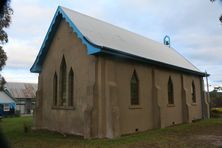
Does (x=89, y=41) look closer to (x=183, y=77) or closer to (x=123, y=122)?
(x=123, y=122)

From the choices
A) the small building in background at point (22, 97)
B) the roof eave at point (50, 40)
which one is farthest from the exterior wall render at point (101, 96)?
the small building in background at point (22, 97)

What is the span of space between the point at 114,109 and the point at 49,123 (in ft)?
20.7

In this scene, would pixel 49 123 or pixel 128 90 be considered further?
pixel 49 123

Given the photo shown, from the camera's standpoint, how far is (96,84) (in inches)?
534

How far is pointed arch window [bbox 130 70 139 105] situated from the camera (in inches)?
627

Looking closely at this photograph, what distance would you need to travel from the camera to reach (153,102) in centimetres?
1747

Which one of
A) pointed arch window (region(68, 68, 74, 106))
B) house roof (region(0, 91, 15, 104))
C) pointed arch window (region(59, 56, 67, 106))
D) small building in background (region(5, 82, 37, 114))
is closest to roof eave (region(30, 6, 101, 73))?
pointed arch window (region(59, 56, 67, 106))

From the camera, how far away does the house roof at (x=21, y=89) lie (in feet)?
160

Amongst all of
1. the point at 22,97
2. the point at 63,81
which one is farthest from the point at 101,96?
the point at 22,97

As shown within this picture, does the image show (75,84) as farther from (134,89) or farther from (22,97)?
(22,97)

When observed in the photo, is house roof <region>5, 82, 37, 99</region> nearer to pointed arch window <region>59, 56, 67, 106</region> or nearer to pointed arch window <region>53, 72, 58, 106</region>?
pointed arch window <region>53, 72, 58, 106</region>

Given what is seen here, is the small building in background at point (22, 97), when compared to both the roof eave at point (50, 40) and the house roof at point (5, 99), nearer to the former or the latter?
the house roof at point (5, 99)

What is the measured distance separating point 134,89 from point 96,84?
3607mm

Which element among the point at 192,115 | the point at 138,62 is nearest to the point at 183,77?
the point at 192,115
